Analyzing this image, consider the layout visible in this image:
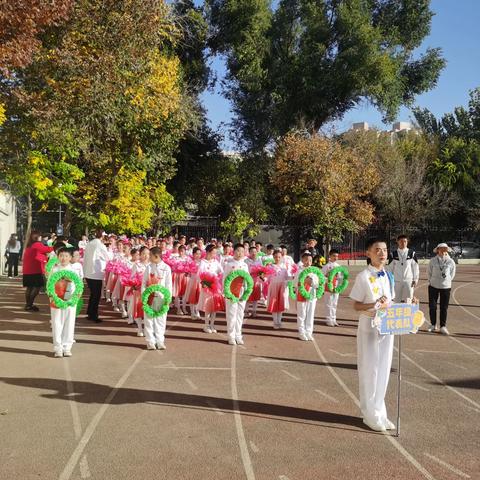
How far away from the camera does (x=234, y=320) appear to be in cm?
1189

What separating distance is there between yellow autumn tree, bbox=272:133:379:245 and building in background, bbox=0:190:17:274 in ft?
53.3

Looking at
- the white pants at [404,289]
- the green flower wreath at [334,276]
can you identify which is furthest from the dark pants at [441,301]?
the green flower wreath at [334,276]

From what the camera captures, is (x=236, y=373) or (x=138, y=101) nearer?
(x=236, y=373)

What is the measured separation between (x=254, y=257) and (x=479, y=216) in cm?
3551

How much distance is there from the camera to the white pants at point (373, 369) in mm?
6812

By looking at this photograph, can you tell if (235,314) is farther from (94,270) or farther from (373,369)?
(373,369)

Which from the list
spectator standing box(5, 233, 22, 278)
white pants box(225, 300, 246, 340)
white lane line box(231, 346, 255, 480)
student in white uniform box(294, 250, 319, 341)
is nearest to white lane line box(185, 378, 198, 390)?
white lane line box(231, 346, 255, 480)

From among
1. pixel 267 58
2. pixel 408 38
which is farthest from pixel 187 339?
pixel 408 38

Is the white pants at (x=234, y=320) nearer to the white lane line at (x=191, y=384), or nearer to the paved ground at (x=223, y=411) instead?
the paved ground at (x=223, y=411)

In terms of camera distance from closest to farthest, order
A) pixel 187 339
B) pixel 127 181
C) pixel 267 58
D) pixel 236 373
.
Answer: pixel 236 373 → pixel 187 339 → pixel 127 181 → pixel 267 58

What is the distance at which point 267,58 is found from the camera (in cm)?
3950

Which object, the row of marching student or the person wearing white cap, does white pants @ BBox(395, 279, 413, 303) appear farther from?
the row of marching student

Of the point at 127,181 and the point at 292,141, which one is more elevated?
the point at 292,141

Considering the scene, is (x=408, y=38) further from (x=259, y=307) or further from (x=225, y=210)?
(x=259, y=307)
